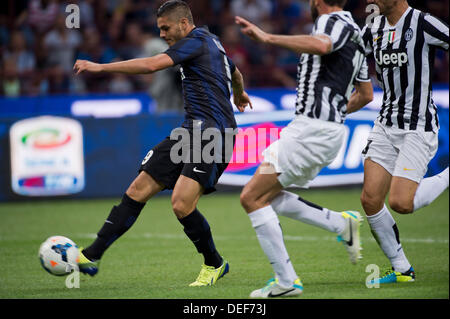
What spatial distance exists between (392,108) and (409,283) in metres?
1.39

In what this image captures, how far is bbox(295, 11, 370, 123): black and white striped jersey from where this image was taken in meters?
5.20

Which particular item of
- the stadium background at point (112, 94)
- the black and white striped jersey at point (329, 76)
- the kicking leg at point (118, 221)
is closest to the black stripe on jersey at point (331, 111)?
the black and white striped jersey at point (329, 76)

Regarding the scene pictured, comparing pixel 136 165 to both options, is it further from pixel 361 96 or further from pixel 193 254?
pixel 361 96

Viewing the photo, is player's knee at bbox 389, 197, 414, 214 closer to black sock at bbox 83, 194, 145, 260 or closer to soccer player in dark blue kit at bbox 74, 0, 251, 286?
soccer player in dark blue kit at bbox 74, 0, 251, 286

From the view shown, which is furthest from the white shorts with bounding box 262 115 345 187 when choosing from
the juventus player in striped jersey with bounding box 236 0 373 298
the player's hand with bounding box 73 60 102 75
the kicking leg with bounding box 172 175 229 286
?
the player's hand with bounding box 73 60 102 75

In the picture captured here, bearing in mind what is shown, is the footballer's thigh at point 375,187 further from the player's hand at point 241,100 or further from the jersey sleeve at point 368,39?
the player's hand at point 241,100

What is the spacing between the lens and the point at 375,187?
5.83m

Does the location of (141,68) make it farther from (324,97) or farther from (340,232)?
(340,232)

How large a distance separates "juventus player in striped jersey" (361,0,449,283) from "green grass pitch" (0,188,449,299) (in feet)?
1.63

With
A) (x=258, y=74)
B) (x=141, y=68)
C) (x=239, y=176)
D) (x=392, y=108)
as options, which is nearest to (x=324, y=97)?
(x=392, y=108)

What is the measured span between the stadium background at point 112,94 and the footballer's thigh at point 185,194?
19.4 ft

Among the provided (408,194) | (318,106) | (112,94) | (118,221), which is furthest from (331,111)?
(112,94)

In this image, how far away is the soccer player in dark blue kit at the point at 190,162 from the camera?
18.9 ft

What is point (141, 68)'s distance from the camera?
525 cm
